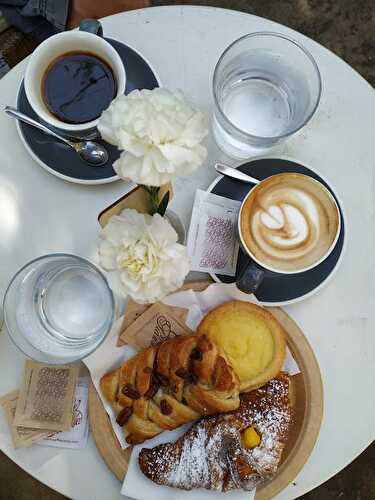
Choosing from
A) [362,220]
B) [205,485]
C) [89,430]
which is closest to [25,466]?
[89,430]

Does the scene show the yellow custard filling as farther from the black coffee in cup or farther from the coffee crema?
the black coffee in cup

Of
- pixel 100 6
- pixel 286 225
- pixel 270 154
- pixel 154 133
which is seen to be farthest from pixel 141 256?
pixel 100 6

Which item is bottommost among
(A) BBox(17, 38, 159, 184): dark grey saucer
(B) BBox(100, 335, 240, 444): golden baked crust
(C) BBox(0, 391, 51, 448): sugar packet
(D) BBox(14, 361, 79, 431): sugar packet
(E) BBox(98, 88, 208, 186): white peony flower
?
(C) BBox(0, 391, 51, 448): sugar packet

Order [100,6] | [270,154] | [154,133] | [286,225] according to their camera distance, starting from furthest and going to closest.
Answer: [100,6] → [270,154] → [286,225] → [154,133]

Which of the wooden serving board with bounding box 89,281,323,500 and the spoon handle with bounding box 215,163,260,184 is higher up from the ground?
the spoon handle with bounding box 215,163,260,184

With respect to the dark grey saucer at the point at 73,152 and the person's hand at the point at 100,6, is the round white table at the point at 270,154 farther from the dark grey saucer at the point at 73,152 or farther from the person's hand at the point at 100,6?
the person's hand at the point at 100,6

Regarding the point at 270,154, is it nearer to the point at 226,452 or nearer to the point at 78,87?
the point at 78,87

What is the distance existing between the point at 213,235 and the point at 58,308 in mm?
349

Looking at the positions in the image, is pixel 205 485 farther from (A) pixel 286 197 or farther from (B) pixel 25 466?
(A) pixel 286 197

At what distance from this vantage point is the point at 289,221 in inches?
38.3

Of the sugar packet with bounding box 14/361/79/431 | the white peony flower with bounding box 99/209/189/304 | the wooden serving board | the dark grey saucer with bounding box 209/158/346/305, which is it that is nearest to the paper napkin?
the wooden serving board

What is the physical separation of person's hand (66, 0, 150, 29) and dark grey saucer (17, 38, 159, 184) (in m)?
0.36

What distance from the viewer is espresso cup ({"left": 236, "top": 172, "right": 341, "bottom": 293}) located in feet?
3.15

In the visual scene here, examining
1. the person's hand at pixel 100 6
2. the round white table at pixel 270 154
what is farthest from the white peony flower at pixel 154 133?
the person's hand at pixel 100 6
